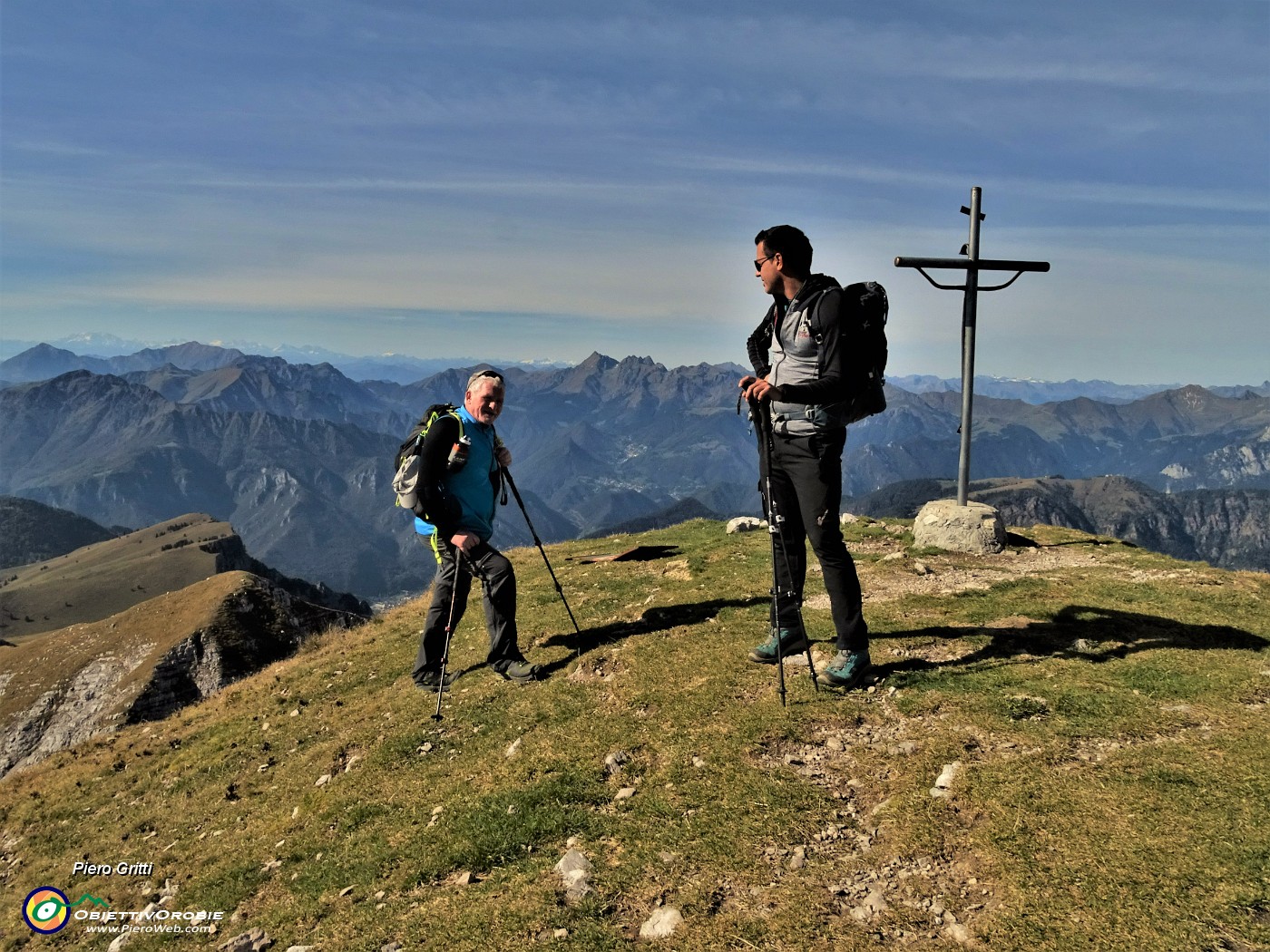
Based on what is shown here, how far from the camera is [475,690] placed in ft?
34.0

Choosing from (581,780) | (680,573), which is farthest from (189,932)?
(680,573)

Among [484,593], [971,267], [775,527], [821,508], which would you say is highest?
[971,267]

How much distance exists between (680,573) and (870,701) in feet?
28.8

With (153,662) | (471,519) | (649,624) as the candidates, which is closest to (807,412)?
(471,519)

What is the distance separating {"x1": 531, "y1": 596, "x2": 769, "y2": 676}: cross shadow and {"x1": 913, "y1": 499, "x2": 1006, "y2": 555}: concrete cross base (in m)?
6.29

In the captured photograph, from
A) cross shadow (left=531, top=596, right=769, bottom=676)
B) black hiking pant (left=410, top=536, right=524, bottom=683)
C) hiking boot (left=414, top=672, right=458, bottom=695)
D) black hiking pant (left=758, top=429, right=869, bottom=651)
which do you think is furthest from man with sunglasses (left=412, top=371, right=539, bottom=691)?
black hiking pant (left=758, top=429, right=869, bottom=651)

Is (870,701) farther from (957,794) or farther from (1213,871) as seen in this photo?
(1213,871)

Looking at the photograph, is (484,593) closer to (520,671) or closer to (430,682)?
(520,671)

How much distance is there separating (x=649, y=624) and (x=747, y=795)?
235 inches

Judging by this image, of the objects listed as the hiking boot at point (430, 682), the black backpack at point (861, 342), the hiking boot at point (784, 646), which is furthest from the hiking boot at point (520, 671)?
the black backpack at point (861, 342)

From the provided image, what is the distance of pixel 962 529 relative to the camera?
644 inches

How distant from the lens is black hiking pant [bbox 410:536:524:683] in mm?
9922

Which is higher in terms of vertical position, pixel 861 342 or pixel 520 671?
pixel 861 342

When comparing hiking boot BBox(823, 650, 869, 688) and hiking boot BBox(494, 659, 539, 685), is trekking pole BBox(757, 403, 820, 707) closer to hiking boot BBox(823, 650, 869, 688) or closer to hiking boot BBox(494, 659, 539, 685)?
hiking boot BBox(823, 650, 869, 688)
